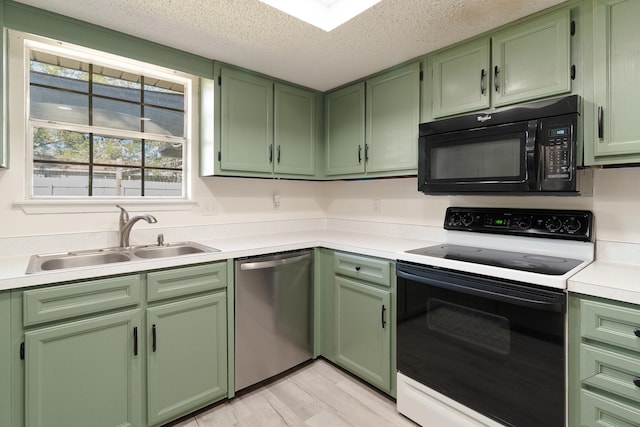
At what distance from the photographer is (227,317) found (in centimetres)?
190

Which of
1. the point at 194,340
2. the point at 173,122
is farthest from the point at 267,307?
the point at 173,122

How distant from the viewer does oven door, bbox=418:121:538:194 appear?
1.59m

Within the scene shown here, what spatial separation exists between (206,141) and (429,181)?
1.56m

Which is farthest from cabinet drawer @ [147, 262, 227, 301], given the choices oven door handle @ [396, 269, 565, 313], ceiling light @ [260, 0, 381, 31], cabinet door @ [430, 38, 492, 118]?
cabinet door @ [430, 38, 492, 118]

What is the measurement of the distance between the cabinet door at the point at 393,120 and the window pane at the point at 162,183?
143cm

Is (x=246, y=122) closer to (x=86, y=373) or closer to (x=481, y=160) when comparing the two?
(x=481, y=160)

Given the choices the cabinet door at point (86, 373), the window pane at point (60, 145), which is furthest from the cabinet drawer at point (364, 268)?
the window pane at point (60, 145)

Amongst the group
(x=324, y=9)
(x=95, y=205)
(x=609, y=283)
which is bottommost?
(x=609, y=283)

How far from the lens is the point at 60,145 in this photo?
6.32 ft

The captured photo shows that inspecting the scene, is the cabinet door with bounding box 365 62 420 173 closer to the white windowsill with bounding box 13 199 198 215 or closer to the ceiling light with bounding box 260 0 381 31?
the ceiling light with bounding box 260 0 381 31

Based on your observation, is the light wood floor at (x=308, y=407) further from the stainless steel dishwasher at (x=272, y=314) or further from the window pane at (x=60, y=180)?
the window pane at (x=60, y=180)

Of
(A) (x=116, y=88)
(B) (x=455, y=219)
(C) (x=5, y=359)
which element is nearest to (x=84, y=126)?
(A) (x=116, y=88)

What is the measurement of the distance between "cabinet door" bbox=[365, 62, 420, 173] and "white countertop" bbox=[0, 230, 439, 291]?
555mm

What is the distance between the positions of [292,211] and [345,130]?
2.91 ft
